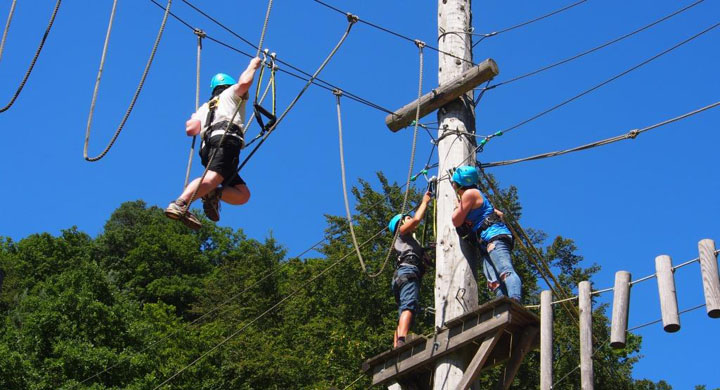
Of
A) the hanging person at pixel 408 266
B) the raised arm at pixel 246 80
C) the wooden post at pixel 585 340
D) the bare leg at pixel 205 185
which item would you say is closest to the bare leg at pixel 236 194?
the bare leg at pixel 205 185

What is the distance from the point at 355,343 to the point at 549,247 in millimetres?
6039

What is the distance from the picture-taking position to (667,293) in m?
7.39

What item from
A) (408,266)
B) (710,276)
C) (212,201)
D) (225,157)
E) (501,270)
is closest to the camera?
(710,276)

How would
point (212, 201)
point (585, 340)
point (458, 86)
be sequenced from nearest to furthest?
point (585, 340)
point (212, 201)
point (458, 86)

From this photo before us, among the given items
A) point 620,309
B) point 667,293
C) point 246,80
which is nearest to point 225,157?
point 246,80

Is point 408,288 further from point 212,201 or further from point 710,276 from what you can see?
point 710,276

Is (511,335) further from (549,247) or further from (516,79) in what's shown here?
(549,247)

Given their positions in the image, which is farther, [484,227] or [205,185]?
[484,227]

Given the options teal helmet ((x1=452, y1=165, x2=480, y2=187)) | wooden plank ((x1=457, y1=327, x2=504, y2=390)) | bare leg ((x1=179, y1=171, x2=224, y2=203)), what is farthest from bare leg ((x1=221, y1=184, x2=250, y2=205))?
wooden plank ((x1=457, y1=327, x2=504, y2=390))

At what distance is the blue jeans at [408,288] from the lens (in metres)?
9.09

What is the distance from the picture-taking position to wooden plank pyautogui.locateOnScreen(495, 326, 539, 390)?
7984 mm

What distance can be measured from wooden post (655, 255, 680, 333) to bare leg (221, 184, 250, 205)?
10.3ft

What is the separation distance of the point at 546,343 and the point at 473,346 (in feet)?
1.93

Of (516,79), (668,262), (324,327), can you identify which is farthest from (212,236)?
(668,262)
